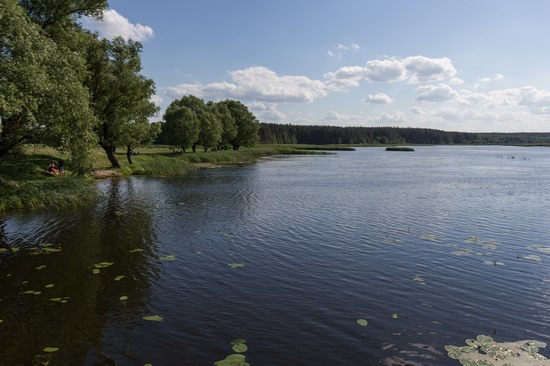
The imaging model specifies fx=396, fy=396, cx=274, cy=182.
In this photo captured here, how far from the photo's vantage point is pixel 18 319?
1193cm

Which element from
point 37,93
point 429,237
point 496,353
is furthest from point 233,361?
point 37,93

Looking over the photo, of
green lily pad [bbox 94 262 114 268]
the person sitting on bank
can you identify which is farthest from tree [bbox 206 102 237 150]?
green lily pad [bbox 94 262 114 268]

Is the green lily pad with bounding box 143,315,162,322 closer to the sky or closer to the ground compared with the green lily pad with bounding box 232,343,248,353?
closer to the sky

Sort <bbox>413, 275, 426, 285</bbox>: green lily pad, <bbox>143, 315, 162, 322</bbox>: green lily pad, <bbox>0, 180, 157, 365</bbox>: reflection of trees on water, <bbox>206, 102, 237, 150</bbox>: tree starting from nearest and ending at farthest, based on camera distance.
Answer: <bbox>0, 180, 157, 365</bbox>: reflection of trees on water < <bbox>143, 315, 162, 322</bbox>: green lily pad < <bbox>413, 275, 426, 285</bbox>: green lily pad < <bbox>206, 102, 237, 150</bbox>: tree

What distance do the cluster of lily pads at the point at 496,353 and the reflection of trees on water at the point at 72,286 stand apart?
878 cm

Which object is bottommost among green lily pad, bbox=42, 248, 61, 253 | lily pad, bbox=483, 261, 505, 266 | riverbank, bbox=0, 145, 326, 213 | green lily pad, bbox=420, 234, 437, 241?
lily pad, bbox=483, 261, 505, 266

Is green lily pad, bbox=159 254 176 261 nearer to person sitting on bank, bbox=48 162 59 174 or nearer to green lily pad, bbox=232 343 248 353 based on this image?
green lily pad, bbox=232 343 248 353

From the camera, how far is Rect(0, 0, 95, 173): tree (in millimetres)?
24413

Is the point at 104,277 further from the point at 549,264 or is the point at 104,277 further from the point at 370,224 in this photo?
the point at 549,264

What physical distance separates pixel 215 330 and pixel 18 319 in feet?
19.8

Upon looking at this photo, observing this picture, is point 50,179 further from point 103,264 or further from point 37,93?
point 103,264

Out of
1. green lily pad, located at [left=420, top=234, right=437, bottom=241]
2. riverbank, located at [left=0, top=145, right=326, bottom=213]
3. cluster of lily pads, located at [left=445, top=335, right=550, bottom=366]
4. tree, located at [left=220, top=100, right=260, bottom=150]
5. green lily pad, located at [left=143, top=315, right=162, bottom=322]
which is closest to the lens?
cluster of lily pads, located at [left=445, top=335, right=550, bottom=366]

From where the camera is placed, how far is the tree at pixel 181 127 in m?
87.4

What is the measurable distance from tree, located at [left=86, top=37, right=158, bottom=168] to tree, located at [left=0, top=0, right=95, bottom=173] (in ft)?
61.2
